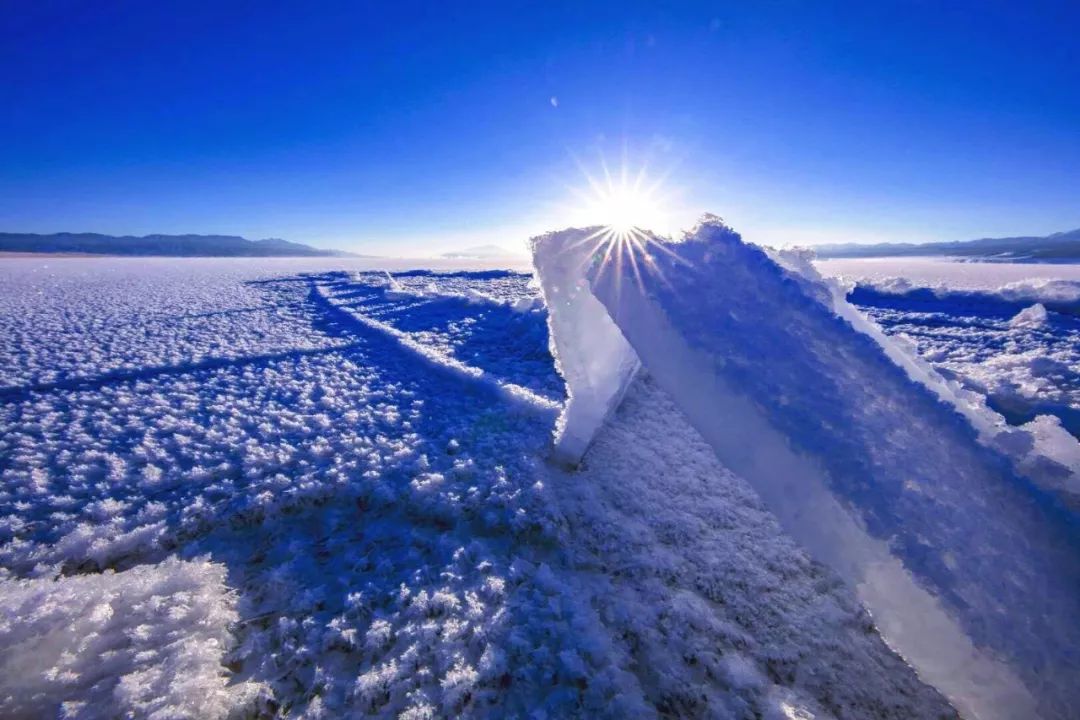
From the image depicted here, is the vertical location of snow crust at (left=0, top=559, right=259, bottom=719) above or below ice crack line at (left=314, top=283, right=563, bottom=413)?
below

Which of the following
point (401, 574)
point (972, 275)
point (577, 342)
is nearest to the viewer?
point (401, 574)

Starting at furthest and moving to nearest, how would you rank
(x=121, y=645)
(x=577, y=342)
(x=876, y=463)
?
(x=577, y=342) → (x=121, y=645) → (x=876, y=463)

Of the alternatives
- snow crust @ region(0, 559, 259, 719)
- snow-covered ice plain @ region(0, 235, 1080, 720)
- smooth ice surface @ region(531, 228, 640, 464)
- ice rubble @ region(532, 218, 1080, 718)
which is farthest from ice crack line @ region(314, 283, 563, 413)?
snow crust @ region(0, 559, 259, 719)

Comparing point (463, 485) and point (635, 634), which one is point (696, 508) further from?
point (463, 485)

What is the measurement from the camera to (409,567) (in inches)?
84.2

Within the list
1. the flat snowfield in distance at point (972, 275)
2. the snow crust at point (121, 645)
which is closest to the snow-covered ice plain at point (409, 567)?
the snow crust at point (121, 645)

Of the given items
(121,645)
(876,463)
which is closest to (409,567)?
(121,645)

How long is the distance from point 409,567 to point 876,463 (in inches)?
75.6

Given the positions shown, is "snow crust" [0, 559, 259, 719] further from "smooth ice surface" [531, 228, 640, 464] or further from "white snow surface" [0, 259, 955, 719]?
"smooth ice surface" [531, 228, 640, 464]

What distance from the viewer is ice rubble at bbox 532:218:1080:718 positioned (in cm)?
124

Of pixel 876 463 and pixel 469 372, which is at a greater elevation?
pixel 876 463

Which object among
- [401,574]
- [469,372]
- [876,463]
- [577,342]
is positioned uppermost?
[577,342]

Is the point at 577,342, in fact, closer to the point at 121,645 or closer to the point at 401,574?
the point at 401,574

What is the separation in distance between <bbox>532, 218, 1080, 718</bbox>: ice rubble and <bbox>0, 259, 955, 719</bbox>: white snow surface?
0.49m
